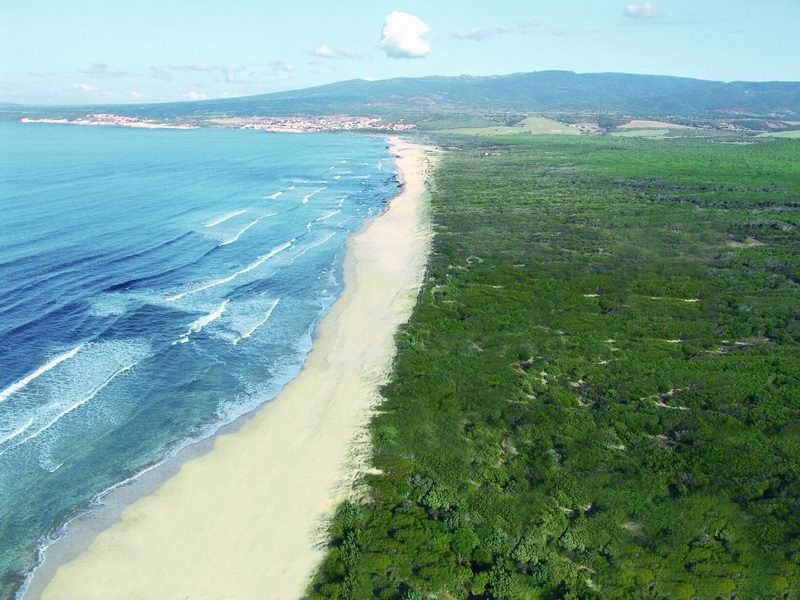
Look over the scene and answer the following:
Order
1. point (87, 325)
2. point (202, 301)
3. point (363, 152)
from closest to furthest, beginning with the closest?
point (87, 325), point (202, 301), point (363, 152)

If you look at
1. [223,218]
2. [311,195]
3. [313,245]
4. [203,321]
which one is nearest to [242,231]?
[223,218]

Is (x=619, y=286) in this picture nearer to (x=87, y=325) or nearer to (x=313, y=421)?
(x=313, y=421)

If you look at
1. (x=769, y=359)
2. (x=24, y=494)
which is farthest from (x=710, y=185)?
(x=24, y=494)

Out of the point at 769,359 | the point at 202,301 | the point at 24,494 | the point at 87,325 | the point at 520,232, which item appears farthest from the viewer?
the point at 520,232

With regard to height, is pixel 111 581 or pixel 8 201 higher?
pixel 8 201

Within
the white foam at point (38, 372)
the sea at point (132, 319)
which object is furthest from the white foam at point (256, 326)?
the white foam at point (38, 372)

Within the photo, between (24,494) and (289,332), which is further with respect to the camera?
(289,332)

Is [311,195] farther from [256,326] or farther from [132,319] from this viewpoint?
[256,326]
